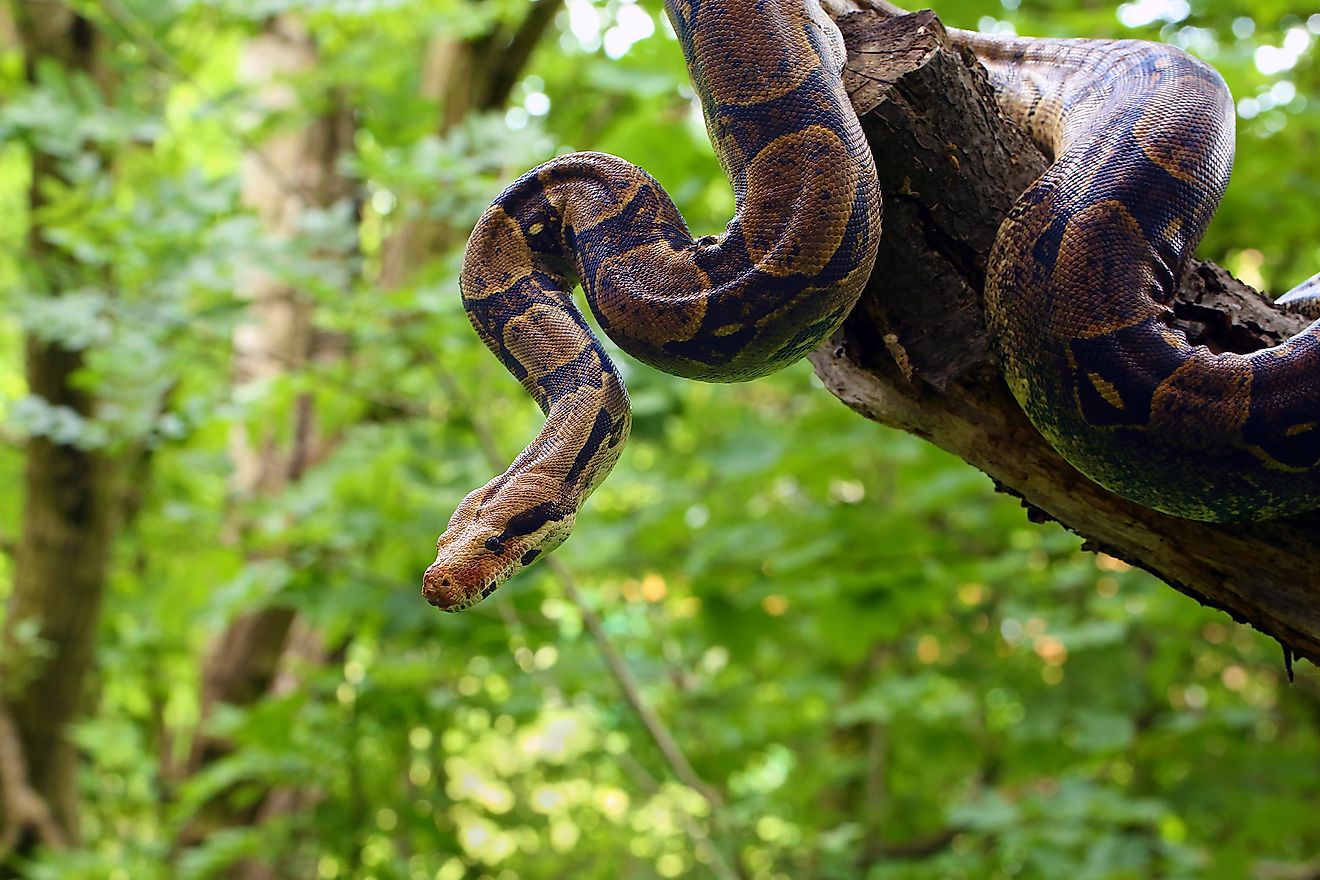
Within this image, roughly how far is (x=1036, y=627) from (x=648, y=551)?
2656 millimetres

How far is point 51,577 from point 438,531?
3.89 metres

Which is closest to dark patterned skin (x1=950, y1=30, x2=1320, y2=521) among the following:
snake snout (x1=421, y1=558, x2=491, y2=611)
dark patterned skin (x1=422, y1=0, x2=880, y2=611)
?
dark patterned skin (x1=422, y1=0, x2=880, y2=611)

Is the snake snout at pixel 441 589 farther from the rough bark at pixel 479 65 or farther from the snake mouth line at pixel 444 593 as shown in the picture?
the rough bark at pixel 479 65

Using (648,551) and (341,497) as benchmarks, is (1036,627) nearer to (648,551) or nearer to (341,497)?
(648,551)

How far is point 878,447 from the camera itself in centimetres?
519

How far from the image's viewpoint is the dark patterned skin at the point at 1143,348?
7.15 ft

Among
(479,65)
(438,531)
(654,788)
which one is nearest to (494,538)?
(438,531)

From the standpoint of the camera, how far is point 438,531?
4.70 meters

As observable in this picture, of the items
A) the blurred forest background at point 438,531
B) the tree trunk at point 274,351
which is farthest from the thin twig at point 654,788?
the tree trunk at point 274,351

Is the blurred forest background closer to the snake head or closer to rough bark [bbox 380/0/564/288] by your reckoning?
rough bark [bbox 380/0/564/288]

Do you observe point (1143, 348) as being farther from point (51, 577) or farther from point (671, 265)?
point (51, 577)

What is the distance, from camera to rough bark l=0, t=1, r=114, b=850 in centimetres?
648

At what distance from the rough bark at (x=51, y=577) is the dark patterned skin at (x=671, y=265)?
187 inches

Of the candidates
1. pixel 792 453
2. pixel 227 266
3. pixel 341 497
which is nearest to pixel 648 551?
pixel 792 453
